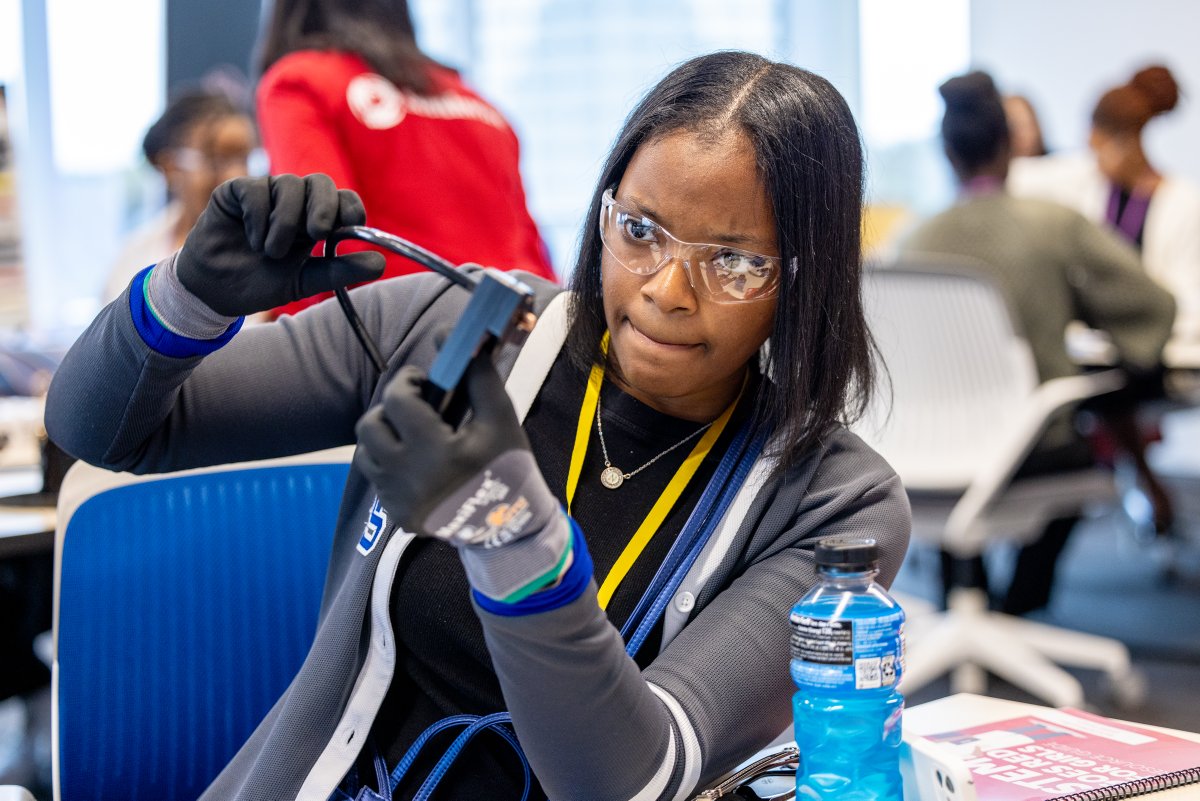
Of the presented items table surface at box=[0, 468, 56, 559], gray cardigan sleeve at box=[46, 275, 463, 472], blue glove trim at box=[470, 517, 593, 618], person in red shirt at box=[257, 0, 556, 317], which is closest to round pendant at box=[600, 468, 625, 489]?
gray cardigan sleeve at box=[46, 275, 463, 472]

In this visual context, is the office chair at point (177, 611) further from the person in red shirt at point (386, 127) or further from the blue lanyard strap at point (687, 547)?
the person in red shirt at point (386, 127)

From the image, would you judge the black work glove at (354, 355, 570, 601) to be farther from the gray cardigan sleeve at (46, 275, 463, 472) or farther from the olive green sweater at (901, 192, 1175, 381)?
the olive green sweater at (901, 192, 1175, 381)

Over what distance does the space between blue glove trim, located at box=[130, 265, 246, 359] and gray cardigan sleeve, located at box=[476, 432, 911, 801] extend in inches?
14.3

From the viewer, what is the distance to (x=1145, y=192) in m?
4.69

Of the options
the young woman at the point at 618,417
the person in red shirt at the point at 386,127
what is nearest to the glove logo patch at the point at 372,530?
the young woman at the point at 618,417

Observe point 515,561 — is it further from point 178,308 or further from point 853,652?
point 178,308

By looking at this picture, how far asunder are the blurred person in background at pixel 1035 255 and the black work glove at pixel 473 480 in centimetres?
260

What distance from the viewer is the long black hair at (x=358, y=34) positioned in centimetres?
211

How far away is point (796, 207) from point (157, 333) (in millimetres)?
551

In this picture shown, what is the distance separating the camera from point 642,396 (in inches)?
47.4

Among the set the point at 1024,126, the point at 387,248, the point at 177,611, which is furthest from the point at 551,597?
the point at 1024,126

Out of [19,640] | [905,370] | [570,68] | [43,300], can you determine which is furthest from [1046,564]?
[43,300]

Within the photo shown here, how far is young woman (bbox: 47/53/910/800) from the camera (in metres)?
0.99

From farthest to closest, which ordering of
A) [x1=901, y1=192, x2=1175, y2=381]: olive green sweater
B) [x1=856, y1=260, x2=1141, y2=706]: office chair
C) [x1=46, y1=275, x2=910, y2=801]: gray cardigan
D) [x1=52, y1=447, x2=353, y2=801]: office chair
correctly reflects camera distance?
[x1=901, y1=192, x2=1175, y2=381]: olive green sweater → [x1=856, y1=260, x2=1141, y2=706]: office chair → [x1=52, y1=447, x2=353, y2=801]: office chair → [x1=46, y1=275, x2=910, y2=801]: gray cardigan
